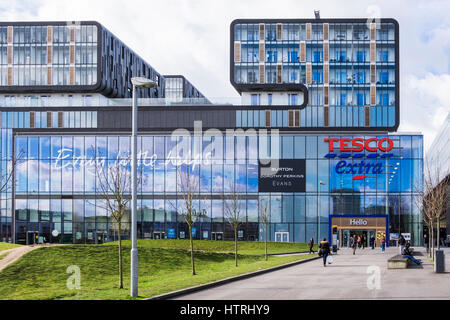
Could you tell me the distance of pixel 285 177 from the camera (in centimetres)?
7581

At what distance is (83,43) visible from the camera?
92.2 m

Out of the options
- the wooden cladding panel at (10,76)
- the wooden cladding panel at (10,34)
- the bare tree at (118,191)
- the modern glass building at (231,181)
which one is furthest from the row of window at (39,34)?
the bare tree at (118,191)

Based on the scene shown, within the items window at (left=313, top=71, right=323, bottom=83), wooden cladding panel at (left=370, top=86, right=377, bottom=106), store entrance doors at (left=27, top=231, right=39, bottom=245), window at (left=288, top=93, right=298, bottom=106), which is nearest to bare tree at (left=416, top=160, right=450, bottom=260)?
wooden cladding panel at (left=370, top=86, right=377, bottom=106)

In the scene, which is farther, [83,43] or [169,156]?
[83,43]

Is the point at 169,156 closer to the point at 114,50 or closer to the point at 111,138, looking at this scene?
the point at 111,138

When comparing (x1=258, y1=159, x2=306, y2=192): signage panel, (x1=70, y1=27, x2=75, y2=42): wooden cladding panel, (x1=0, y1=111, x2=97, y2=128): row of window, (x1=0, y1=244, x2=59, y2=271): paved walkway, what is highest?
(x1=70, y1=27, x2=75, y2=42): wooden cladding panel

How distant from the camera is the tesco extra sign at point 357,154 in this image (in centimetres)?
7519

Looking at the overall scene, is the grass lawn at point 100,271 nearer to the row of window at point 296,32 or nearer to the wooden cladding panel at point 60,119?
the wooden cladding panel at point 60,119

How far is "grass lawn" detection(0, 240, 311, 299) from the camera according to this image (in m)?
24.2

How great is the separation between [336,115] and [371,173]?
19.9m

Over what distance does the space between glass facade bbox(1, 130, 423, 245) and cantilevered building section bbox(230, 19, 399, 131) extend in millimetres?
17385

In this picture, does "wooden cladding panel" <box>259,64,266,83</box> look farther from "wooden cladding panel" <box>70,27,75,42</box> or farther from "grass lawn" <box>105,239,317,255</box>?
"grass lawn" <box>105,239,317,255</box>
